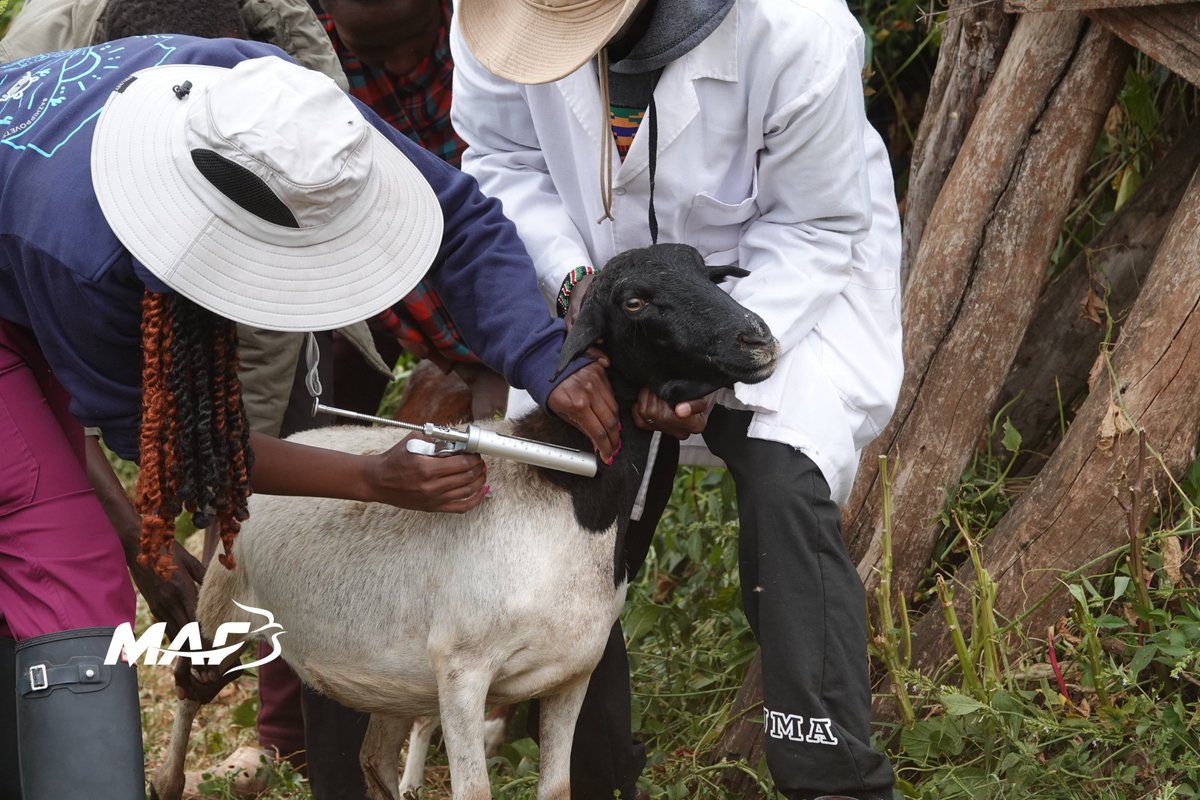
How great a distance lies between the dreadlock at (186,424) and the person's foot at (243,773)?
187 centimetres

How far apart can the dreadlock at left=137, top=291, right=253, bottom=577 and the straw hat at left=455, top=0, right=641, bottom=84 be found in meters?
0.98

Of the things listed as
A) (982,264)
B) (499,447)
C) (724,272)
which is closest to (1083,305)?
(982,264)

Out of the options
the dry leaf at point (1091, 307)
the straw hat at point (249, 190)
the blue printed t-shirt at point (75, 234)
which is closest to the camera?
the straw hat at point (249, 190)

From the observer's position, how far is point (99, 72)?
3045 mm

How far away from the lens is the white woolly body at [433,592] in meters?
3.39

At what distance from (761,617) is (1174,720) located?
1288 millimetres

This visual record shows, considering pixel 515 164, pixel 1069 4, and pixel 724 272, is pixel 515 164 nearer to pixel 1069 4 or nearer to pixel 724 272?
pixel 724 272

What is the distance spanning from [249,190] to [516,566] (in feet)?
3.81

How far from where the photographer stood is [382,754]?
4.24m

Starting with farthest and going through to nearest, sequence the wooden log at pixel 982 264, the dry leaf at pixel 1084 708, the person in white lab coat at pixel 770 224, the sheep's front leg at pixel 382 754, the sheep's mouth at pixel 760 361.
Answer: the wooden log at pixel 982 264
the sheep's front leg at pixel 382 754
the dry leaf at pixel 1084 708
the person in white lab coat at pixel 770 224
the sheep's mouth at pixel 760 361

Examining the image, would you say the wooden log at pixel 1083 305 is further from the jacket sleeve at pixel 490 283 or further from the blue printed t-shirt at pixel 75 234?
the blue printed t-shirt at pixel 75 234

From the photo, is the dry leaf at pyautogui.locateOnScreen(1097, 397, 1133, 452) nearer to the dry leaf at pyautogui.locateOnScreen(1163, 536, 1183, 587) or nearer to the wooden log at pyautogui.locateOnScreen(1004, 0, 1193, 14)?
the dry leaf at pyautogui.locateOnScreen(1163, 536, 1183, 587)

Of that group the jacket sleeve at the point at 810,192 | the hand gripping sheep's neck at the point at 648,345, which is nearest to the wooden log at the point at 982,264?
the jacket sleeve at the point at 810,192

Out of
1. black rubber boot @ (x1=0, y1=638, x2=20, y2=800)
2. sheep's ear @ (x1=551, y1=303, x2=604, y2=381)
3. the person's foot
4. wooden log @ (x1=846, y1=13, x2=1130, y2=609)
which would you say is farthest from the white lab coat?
the person's foot
